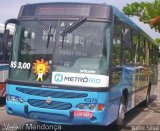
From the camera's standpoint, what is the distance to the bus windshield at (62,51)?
26.1 ft

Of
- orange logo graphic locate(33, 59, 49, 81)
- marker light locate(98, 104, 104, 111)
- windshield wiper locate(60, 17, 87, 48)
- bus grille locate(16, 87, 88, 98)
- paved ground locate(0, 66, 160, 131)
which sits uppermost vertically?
windshield wiper locate(60, 17, 87, 48)

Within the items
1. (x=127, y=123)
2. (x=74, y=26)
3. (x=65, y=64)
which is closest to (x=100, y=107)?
(x=65, y=64)

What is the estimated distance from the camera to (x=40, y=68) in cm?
810

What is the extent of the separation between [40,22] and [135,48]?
4004 mm

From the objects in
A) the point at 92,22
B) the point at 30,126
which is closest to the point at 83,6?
the point at 92,22

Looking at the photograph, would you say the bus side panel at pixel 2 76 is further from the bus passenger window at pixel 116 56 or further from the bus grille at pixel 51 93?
the bus passenger window at pixel 116 56

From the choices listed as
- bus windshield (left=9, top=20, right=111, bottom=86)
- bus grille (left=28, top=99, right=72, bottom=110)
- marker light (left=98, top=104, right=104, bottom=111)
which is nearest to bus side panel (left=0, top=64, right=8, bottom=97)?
bus windshield (left=9, top=20, right=111, bottom=86)

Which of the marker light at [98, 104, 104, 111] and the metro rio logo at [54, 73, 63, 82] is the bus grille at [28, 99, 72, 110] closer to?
the metro rio logo at [54, 73, 63, 82]

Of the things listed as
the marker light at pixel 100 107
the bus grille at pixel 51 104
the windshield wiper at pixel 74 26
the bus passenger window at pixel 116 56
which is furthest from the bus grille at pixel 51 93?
the windshield wiper at pixel 74 26

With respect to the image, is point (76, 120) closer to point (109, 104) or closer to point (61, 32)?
point (109, 104)

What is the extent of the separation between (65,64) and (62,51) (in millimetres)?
288

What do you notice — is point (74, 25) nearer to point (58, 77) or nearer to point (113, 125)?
point (58, 77)

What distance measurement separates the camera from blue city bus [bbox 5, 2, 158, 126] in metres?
7.81

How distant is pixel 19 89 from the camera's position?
8.23m
